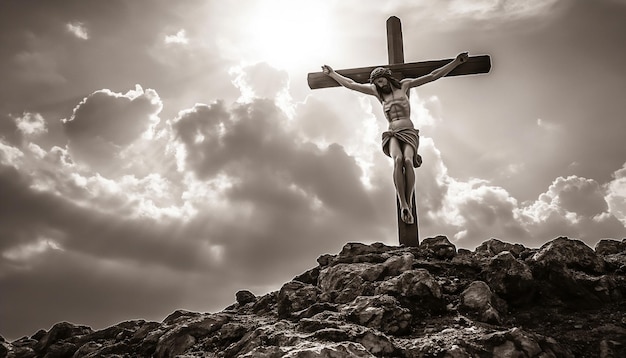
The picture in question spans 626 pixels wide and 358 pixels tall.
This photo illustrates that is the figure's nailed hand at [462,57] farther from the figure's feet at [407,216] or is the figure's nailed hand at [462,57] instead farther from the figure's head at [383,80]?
the figure's feet at [407,216]

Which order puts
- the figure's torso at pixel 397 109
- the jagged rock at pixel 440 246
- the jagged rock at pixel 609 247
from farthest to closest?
the figure's torso at pixel 397 109 → the jagged rock at pixel 440 246 → the jagged rock at pixel 609 247

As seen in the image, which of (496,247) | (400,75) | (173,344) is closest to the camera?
(173,344)

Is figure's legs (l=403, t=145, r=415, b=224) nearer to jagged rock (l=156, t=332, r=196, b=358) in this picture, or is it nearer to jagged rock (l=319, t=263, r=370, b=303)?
jagged rock (l=319, t=263, r=370, b=303)

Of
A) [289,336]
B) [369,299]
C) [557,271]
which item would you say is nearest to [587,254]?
[557,271]

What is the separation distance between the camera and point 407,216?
1068 cm

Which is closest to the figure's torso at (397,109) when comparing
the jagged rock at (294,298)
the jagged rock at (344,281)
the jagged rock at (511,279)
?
the jagged rock at (344,281)

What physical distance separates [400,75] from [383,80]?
3.67ft

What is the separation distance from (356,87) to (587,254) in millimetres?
6299

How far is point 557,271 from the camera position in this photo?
24.1 ft

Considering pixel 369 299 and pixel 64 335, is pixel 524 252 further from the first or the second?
pixel 64 335

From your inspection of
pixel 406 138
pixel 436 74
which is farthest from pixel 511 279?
pixel 436 74

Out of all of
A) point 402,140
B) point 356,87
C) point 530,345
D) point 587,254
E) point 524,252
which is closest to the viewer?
point 530,345

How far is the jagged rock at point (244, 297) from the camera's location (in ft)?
32.2

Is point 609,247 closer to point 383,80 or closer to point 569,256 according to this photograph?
point 569,256
